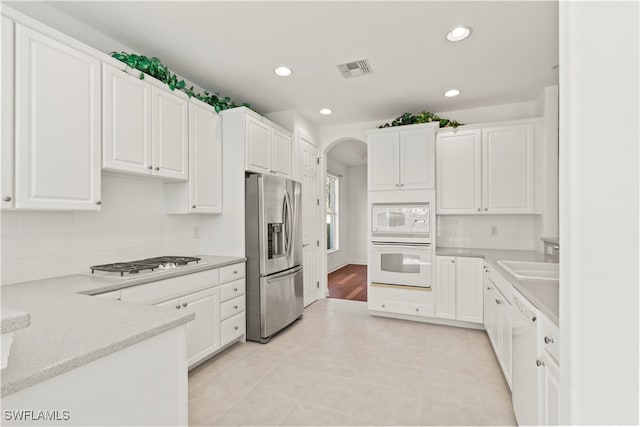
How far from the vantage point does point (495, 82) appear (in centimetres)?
313

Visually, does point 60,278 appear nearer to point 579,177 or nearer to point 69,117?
point 69,117

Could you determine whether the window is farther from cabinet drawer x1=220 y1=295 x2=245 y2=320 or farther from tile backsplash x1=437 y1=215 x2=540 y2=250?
cabinet drawer x1=220 y1=295 x2=245 y2=320

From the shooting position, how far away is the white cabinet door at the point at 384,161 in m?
3.67

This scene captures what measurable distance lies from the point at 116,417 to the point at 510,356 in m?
2.20

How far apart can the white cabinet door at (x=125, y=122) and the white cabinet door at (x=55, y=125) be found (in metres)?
0.06

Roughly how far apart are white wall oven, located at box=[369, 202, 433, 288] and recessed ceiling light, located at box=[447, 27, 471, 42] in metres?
1.73

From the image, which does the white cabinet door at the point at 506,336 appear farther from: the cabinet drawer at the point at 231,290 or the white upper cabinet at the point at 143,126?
the white upper cabinet at the point at 143,126

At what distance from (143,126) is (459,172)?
10.6 feet

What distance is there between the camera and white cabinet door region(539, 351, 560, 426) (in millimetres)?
1161

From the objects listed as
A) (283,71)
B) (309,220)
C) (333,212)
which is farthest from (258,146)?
(333,212)

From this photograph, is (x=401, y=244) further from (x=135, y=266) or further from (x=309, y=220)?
(x=135, y=266)

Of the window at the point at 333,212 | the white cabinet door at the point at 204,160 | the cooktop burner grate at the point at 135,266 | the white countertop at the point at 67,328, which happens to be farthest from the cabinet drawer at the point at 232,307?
the window at the point at 333,212

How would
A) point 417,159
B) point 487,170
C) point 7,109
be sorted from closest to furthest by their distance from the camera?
point 7,109 < point 487,170 < point 417,159

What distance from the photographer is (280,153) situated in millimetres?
3662
